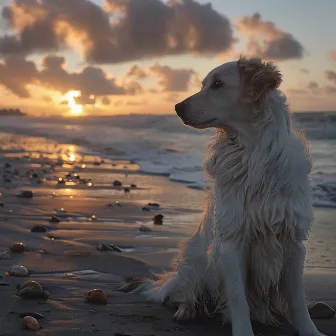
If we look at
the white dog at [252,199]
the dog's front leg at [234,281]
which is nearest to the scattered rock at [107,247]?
the white dog at [252,199]

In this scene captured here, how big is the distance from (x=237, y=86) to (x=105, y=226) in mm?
3676

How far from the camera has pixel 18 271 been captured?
14.2 ft

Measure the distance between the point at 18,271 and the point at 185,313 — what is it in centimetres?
135

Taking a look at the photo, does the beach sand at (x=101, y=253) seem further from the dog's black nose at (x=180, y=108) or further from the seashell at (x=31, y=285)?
the dog's black nose at (x=180, y=108)

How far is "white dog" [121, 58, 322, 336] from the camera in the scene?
3.41 meters

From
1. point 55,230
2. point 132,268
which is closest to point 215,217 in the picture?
point 132,268

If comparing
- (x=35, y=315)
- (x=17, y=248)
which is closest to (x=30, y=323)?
(x=35, y=315)

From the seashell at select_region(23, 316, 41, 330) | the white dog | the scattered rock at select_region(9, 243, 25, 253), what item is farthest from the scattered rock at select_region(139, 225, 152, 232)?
the seashell at select_region(23, 316, 41, 330)

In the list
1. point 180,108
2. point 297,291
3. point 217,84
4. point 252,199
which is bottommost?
point 297,291

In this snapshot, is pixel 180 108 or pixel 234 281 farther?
pixel 180 108

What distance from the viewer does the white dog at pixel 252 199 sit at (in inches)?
134

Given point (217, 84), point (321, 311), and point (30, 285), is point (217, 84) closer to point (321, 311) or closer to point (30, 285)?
point (321, 311)

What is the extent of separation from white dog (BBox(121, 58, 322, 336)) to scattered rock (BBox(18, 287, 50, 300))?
867 mm

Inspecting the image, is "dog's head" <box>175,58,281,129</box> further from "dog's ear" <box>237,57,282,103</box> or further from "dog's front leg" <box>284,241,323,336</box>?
"dog's front leg" <box>284,241,323,336</box>
